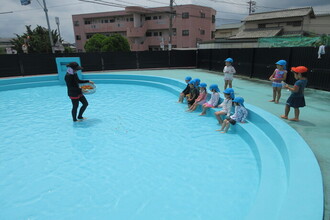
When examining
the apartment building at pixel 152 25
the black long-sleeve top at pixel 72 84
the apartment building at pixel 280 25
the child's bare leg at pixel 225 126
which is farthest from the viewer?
the apartment building at pixel 152 25

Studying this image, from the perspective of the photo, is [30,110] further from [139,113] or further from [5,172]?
[5,172]

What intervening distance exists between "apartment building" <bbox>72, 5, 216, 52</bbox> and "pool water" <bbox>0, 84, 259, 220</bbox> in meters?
30.8

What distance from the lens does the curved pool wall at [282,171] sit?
205 cm

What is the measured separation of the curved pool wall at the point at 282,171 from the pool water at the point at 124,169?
296mm

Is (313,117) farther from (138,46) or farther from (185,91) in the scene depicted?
(138,46)

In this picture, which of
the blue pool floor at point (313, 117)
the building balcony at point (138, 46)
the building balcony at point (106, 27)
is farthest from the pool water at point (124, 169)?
the building balcony at point (106, 27)

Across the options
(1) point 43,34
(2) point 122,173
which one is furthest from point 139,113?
(1) point 43,34

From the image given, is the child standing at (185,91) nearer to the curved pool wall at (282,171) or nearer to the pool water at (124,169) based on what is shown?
the pool water at (124,169)

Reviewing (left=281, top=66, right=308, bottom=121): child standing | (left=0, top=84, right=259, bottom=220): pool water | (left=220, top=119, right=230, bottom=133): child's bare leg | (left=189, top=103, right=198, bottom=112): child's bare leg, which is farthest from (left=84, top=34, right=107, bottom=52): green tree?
(left=281, top=66, right=308, bottom=121): child standing

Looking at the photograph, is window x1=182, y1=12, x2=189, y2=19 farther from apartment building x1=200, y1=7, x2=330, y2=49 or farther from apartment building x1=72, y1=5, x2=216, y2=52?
apartment building x1=200, y1=7, x2=330, y2=49

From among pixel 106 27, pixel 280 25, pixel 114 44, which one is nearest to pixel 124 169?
pixel 114 44

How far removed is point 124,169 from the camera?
3.74 m

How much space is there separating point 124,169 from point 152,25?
3648 cm

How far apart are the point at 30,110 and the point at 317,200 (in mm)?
8605
